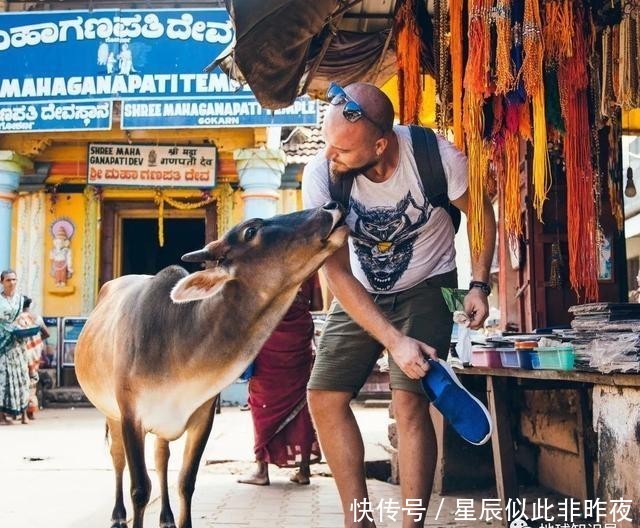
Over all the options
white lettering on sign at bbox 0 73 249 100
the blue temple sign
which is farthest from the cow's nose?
white lettering on sign at bbox 0 73 249 100

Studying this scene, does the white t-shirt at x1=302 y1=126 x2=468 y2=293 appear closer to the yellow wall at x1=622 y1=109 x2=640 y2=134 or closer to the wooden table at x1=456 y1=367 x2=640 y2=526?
the wooden table at x1=456 y1=367 x2=640 y2=526

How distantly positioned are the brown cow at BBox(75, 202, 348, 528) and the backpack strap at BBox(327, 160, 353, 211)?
0.09 m

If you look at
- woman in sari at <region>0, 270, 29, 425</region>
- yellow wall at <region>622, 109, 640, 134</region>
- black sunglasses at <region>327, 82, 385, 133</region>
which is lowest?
woman in sari at <region>0, 270, 29, 425</region>

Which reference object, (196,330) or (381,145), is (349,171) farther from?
(196,330)

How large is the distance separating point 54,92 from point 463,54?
888 cm

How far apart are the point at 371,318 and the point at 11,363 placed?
8.60 meters

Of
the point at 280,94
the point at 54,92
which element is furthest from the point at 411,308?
the point at 54,92

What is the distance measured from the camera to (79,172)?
13234 mm

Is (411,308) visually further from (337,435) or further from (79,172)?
(79,172)

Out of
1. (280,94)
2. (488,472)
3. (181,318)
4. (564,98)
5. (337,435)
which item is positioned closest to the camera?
(337,435)

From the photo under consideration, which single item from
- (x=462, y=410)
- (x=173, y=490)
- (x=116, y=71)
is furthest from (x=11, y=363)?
(x=462, y=410)

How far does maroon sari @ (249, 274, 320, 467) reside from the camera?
5.65 metres

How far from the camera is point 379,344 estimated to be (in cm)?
326

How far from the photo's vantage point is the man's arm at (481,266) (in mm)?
3045
